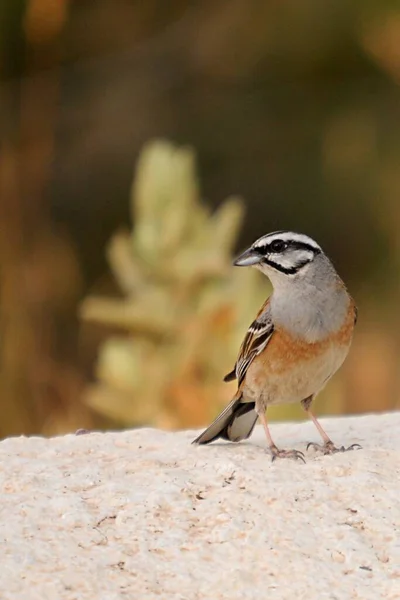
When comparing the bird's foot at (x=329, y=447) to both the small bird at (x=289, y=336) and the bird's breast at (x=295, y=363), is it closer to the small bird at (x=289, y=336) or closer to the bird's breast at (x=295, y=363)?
the small bird at (x=289, y=336)

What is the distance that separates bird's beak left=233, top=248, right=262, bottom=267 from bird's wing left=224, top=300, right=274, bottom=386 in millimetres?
178

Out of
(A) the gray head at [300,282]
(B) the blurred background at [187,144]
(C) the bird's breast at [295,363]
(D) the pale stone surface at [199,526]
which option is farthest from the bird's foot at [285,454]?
(B) the blurred background at [187,144]

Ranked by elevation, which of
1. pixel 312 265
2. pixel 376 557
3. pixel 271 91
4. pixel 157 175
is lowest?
pixel 376 557

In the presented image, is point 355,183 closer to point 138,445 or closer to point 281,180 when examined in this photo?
point 281,180

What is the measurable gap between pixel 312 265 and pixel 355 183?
15.7 feet

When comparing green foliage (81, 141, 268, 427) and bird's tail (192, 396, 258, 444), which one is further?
green foliage (81, 141, 268, 427)

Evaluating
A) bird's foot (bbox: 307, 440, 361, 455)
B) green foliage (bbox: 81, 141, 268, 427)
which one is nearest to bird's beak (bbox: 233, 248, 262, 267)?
bird's foot (bbox: 307, 440, 361, 455)

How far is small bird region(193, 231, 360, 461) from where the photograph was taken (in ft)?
13.3

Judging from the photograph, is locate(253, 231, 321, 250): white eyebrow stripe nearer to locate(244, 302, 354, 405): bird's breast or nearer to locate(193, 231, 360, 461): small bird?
locate(193, 231, 360, 461): small bird

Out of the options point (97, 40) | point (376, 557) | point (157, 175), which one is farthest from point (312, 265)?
point (97, 40)

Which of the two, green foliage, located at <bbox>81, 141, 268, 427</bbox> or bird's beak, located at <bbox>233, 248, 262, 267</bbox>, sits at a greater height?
bird's beak, located at <bbox>233, 248, 262, 267</bbox>

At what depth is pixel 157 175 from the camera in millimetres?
5965

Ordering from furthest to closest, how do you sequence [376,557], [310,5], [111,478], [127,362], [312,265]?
[310,5], [127,362], [312,265], [111,478], [376,557]

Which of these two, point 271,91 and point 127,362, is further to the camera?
point 271,91
